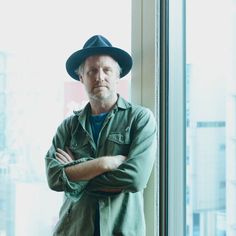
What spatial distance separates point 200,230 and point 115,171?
0.41 metres

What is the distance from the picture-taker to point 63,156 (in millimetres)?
1442

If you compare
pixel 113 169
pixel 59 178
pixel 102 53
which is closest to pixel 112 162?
pixel 113 169

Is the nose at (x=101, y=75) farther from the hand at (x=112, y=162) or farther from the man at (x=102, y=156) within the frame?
the hand at (x=112, y=162)

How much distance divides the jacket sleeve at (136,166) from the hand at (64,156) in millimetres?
139

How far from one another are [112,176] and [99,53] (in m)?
0.48

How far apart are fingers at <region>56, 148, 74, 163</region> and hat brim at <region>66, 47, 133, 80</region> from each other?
35cm

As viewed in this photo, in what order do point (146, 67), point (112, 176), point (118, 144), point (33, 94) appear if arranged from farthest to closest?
point (33, 94), point (146, 67), point (118, 144), point (112, 176)

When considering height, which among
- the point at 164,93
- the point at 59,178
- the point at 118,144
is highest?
the point at 164,93

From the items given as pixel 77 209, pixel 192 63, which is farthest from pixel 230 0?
pixel 77 209

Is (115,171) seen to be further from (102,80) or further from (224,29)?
(224,29)

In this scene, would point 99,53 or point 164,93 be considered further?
point 164,93

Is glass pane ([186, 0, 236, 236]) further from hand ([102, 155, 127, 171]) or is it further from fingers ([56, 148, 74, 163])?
fingers ([56, 148, 74, 163])

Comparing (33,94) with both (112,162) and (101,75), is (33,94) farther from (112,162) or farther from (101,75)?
(112,162)

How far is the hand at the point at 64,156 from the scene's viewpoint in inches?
56.3
